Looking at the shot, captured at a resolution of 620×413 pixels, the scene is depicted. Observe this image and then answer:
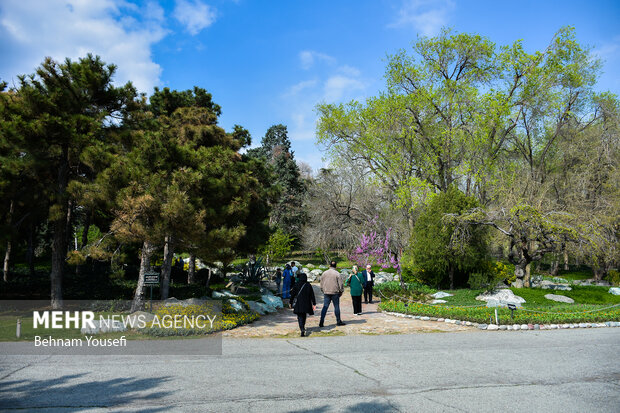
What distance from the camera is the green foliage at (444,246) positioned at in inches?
733

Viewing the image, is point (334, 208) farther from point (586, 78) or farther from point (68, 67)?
point (68, 67)

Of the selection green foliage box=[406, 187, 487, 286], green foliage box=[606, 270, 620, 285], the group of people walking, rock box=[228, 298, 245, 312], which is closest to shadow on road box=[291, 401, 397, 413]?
the group of people walking

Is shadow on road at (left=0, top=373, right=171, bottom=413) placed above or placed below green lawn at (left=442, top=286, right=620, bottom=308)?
above

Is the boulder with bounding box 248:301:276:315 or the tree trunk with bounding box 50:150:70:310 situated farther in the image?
the boulder with bounding box 248:301:276:315

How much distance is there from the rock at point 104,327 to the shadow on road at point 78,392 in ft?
14.0

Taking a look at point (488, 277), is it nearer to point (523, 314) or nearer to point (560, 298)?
point (560, 298)

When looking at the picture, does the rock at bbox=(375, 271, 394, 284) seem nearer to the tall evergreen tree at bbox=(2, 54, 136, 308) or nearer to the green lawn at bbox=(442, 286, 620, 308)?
the green lawn at bbox=(442, 286, 620, 308)

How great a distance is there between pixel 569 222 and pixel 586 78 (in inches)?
542

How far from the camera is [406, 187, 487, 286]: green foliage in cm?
1862

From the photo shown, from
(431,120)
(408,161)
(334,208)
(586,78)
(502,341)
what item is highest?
(586,78)

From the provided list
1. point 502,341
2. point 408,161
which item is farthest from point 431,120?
point 502,341

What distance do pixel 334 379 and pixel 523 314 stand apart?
29.2 ft

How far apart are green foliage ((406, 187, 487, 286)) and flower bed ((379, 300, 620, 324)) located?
546cm

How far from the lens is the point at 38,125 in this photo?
1191cm
